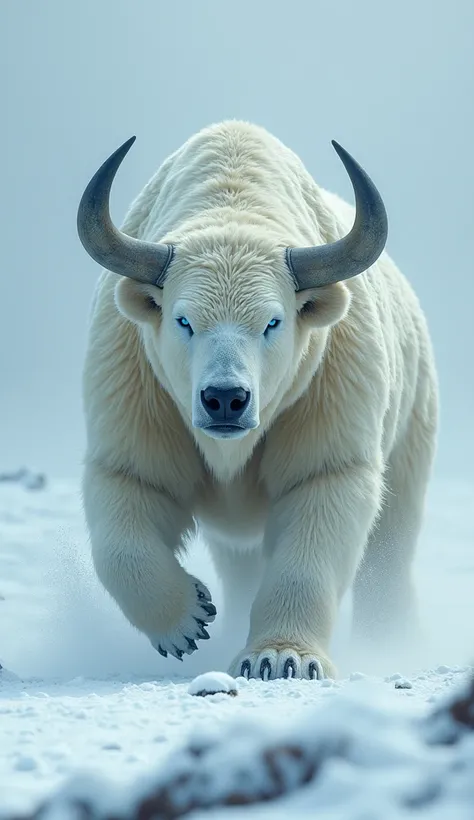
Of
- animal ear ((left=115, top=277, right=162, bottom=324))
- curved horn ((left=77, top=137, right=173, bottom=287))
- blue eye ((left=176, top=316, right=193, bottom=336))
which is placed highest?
curved horn ((left=77, top=137, right=173, bottom=287))

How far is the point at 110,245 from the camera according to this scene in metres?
5.82

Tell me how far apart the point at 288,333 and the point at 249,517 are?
1.28 metres

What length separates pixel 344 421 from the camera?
6.27 m

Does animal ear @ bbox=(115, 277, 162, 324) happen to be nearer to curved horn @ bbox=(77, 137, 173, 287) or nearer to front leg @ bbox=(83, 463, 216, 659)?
curved horn @ bbox=(77, 137, 173, 287)

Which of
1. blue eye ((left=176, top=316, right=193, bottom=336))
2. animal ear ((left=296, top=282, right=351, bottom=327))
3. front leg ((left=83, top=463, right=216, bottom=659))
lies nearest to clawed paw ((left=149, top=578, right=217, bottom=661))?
front leg ((left=83, top=463, right=216, bottom=659))

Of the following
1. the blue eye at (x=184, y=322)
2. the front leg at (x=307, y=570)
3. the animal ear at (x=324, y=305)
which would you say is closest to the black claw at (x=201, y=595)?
the front leg at (x=307, y=570)

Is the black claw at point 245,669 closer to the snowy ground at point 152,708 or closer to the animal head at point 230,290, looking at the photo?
the snowy ground at point 152,708

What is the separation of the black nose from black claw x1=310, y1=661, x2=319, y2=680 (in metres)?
1.10

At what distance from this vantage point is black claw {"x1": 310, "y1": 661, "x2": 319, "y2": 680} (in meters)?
5.39

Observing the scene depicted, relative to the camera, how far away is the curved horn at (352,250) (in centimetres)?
567

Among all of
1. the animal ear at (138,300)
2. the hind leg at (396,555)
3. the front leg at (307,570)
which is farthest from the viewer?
the hind leg at (396,555)

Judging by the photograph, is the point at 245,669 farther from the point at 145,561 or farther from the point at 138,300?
the point at 138,300

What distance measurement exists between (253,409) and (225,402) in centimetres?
15

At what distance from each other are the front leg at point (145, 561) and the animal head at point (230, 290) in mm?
520
